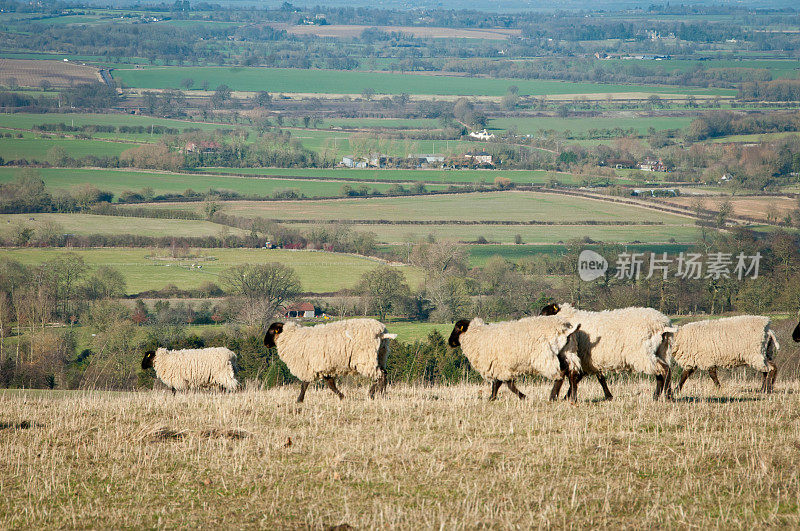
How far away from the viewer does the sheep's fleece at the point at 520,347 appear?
13.5 meters

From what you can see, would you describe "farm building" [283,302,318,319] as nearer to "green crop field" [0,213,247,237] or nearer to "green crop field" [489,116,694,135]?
"green crop field" [0,213,247,237]


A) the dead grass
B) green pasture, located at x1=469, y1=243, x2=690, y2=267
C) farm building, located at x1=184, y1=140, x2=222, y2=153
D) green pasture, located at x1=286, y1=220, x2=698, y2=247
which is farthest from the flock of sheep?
farm building, located at x1=184, y1=140, x2=222, y2=153

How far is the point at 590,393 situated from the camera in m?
15.4

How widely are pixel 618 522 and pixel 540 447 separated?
2363 mm

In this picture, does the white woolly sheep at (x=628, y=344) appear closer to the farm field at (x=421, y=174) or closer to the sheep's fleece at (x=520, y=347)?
the sheep's fleece at (x=520, y=347)

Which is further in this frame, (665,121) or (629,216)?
(665,121)

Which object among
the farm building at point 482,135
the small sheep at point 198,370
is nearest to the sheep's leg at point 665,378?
the small sheep at point 198,370

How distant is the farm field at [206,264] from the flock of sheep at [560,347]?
5512 cm

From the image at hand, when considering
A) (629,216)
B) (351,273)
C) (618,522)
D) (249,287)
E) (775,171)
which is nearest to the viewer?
(618,522)

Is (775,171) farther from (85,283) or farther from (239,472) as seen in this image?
(239,472)

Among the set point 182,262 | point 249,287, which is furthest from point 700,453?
point 182,262

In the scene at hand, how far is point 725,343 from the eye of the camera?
→ 15.6m

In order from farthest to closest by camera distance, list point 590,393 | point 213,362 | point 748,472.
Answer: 1. point 213,362
2. point 590,393
3. point 748,472

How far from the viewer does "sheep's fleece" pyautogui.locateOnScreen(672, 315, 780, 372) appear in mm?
15305
